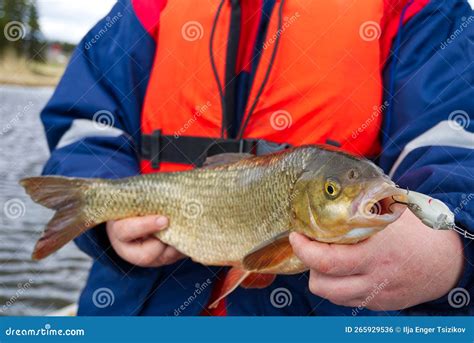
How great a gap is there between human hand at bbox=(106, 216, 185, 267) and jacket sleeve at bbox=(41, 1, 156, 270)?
0.15 m

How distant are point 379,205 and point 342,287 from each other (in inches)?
12.5

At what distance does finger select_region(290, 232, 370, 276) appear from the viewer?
5.26 feet

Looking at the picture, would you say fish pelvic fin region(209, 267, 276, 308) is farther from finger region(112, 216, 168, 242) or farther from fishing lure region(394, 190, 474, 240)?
fishing lure region(394, 190, 474, 240)

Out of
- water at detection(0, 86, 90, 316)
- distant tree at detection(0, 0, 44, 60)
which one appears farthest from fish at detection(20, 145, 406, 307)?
distant tree at detection(0, 0, 44, 60)

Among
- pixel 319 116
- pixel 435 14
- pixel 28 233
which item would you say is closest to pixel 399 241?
pixel 319 116

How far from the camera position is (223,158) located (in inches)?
83.4

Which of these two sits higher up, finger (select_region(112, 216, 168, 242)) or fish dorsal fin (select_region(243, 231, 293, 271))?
fish dorsal fin (select_region(243, 231, 293, 271))

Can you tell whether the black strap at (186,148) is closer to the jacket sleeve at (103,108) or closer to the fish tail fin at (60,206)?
the jacket sleeve at (103,108)

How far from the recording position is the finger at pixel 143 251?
85.4 inches

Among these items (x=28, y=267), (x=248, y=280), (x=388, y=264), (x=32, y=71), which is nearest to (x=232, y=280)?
(x=248, y=280)

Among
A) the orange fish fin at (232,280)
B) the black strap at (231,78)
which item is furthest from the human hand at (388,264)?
the black strap at (231,78)

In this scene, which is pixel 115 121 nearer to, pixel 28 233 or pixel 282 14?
pixel 282 14

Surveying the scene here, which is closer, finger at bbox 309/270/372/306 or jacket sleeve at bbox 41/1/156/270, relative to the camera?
finger at bbox 309/270/372/306

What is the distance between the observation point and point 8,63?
35.1 ft
